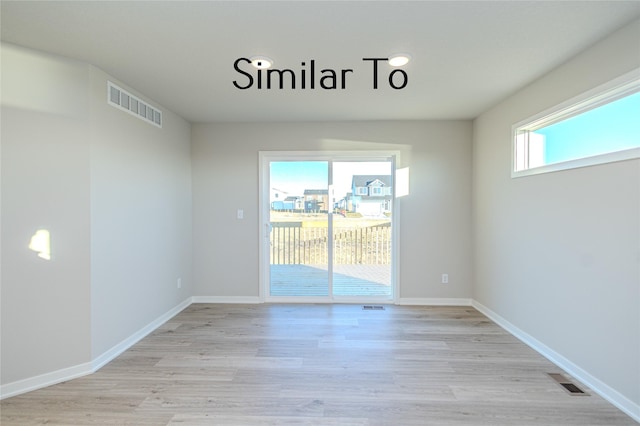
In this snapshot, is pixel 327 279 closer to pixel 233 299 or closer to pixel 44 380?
pixel 233 299

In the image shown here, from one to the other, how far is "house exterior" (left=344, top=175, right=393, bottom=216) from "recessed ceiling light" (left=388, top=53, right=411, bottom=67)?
1829mm

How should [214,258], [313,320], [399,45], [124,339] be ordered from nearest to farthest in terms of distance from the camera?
[399,45]
[124,339]
[313,320]
[214,258]

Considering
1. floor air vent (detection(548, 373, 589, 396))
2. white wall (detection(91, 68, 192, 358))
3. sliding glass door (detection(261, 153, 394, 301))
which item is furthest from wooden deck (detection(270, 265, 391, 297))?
floor air vent (detection(548, 373, 589, 396))

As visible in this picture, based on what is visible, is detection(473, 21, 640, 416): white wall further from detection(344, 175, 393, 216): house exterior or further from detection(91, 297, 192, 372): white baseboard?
detection(91, 297, 192, 372): white baseboard

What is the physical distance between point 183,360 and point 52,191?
64.7 inches

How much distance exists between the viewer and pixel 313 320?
3.42m

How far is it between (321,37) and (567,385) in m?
Answer: 2.99

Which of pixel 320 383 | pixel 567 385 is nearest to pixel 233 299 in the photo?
pixel 320 383

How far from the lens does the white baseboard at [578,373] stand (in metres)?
1.89

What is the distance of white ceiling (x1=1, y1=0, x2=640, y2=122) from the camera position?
1.71 metres

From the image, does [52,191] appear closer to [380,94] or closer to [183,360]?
[183,360]

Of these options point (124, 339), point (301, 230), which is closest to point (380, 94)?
point (301, 230)

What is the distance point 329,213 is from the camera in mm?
4074

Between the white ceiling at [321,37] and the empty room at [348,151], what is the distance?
18 millimetres
